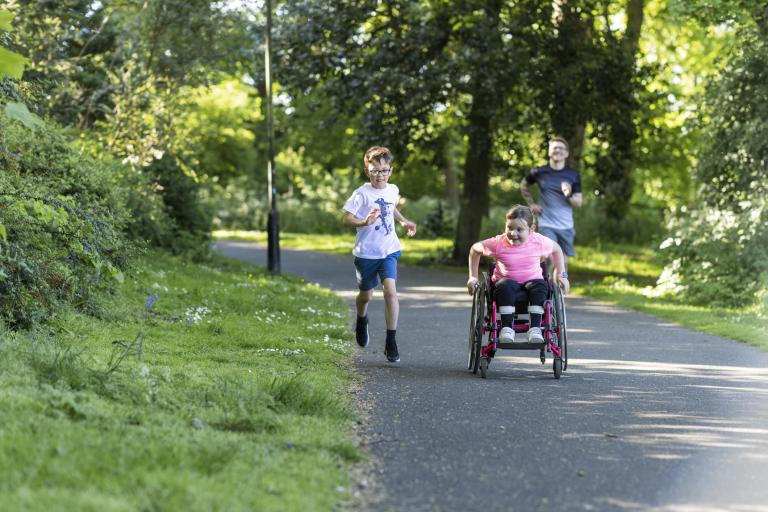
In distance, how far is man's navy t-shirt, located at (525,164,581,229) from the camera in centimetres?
1340

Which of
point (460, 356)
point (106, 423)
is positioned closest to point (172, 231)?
point (460, 356)

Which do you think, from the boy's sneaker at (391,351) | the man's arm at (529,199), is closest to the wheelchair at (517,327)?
the boy's sneaker at (391,351)

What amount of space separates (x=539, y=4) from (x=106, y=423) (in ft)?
63.2

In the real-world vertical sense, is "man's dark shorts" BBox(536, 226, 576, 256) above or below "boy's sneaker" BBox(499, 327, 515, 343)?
above

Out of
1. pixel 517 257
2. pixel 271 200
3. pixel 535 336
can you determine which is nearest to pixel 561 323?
pixel 535 336

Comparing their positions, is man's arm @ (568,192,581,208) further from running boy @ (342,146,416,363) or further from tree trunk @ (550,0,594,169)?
tree trunk @ (550,0,594,169)

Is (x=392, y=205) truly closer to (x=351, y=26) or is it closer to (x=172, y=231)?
(x=172, y=231)

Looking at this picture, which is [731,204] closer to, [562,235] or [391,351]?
[562,235]

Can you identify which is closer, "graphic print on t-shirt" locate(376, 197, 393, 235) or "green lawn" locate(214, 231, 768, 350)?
"graphic print on t-shirt" locate(376, 197, 393, 235)

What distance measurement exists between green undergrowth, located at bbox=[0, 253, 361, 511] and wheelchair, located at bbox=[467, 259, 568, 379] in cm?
104

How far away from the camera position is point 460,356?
Answer: 1064 centimetres

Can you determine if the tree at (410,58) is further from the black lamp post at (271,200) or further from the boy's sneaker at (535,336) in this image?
the boy's sneaker at (535,336)

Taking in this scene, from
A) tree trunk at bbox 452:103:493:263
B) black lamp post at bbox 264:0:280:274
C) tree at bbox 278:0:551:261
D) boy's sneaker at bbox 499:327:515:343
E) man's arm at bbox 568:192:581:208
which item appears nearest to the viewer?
boy's sneaker at bbox 499:327:515:343

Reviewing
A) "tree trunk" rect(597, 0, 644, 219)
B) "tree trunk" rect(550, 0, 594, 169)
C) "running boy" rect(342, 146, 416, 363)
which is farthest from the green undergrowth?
"tree trunk" rect(597, 0, 644, 219)
